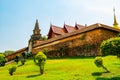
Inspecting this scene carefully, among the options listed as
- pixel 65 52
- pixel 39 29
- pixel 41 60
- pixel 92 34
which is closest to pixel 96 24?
pixel 92 34

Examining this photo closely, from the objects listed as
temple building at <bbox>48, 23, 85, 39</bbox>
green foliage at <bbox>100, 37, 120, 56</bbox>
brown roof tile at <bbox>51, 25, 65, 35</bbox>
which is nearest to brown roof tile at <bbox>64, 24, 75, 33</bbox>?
temple building at <bbox>48, 23, 85, 39</bbox>

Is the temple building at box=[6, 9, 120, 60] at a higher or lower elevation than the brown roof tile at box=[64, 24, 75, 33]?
lower

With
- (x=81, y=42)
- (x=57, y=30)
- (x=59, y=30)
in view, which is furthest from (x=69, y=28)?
(x=81, y=42)

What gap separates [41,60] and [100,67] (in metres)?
5.43

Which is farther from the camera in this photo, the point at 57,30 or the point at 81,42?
the point at 57,30

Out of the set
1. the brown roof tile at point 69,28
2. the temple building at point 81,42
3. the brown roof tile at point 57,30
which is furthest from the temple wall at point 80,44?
the brown roof tile at point 69,28

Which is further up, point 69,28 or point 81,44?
point 69,28

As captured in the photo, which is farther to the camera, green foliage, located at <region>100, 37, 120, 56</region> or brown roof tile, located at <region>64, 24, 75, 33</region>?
brown roof tile, located at <region>64, 24, 75, 33</region>

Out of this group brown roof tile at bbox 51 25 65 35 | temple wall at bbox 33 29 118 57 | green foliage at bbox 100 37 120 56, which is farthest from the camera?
brown roof tile at bbox 51 25 65 35

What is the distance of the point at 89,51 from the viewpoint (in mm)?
31234

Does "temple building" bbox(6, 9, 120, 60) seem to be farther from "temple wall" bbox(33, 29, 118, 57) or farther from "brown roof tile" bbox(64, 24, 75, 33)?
"brown roof tile" bbox(64, 24, 75, 33)

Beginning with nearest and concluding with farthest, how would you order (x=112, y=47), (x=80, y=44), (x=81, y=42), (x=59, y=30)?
(x=112, y=47) → (x=81, y=42) → (x=80, y=44) → (x=59, y=30)

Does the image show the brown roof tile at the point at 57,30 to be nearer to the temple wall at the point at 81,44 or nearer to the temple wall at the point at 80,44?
the temple wall at the point at 80,44

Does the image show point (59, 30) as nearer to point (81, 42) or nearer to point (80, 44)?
point (80, 44)
